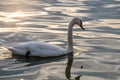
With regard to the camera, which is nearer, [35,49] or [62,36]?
[35,49]

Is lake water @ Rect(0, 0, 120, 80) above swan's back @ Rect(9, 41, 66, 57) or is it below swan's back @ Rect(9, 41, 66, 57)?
below

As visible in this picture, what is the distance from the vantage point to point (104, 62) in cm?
1208

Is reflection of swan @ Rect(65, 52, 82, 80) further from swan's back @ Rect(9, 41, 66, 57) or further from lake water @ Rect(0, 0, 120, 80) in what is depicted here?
swan's back @ Rect(9, 41, 66, 57)

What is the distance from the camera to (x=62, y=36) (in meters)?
15.4

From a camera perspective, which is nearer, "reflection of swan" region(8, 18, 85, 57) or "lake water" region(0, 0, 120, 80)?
"lake water" region(0, 0, 120, 80)

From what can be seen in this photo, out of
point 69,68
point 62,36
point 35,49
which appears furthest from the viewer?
point 62,36

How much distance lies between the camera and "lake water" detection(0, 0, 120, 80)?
10930 millimetres

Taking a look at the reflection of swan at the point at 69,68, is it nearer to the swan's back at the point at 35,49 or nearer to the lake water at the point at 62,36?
the lake water at the point at 62,36

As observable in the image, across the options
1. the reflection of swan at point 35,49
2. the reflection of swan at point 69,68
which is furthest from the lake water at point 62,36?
the reflection of swan at point 35,49

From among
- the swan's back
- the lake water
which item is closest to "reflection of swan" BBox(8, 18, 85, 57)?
the swan's back

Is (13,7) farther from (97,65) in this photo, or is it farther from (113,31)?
(97,65)

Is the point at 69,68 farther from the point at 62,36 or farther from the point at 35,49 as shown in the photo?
the point at 62,36

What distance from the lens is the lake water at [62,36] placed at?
10.9 metres

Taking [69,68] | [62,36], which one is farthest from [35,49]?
[62,36]
